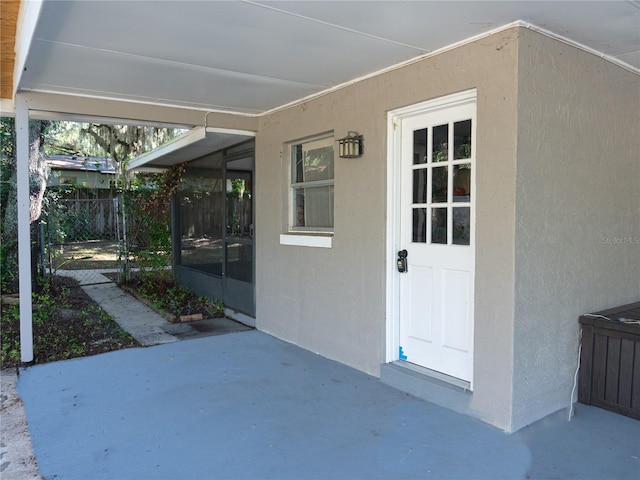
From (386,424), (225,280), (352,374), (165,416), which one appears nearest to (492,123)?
(386,424)

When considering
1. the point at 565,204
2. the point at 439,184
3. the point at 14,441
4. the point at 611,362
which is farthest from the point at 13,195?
the point at 611,362

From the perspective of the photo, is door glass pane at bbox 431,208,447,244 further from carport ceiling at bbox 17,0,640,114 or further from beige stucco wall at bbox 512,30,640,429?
carport ceiling at bbox 17,0,640,114

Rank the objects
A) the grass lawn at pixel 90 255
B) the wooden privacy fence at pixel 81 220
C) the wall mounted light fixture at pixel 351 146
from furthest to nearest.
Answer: the grass lawn at pixel 90 255 → the wooden privacy fence at pixel 81 220 → the wall mounted light fixture at pixel 351 146

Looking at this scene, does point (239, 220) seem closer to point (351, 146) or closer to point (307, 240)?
point (307, 240)

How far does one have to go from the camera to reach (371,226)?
165 inches

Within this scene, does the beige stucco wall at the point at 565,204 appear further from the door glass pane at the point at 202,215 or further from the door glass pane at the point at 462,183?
the door glass pane at the point at 202,215

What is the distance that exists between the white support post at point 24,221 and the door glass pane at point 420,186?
3598 mm

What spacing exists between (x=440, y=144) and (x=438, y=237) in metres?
0.73

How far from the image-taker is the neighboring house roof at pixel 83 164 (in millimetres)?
18406

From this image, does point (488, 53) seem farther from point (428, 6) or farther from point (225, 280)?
point (225, 280)

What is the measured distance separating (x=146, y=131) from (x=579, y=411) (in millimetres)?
13376

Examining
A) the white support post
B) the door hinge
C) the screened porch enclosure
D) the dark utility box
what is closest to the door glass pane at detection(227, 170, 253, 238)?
the screened porch enclosure

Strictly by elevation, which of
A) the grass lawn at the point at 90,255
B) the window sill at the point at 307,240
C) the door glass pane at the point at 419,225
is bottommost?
the grass lawn at the point at 90,255

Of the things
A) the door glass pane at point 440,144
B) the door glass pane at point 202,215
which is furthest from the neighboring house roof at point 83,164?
the door glass pane at point 440,144
